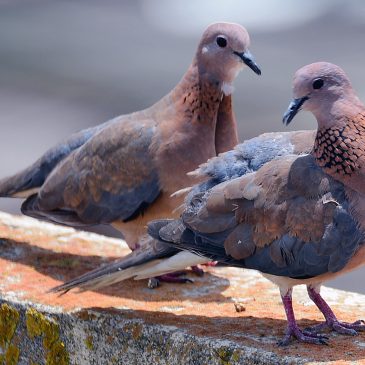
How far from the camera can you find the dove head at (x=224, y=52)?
5555mm

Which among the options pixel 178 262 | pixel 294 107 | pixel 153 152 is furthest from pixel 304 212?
pixel 153 152

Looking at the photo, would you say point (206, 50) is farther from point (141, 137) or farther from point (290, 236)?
point (290, 236)

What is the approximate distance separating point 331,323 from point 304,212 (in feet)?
1.72

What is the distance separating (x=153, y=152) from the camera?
5516 millimetres

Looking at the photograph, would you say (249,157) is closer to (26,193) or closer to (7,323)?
(7,323)

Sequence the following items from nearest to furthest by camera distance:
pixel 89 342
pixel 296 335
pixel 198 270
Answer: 1. pixel 296 335
2. pixel 89 342
3. pixel 198 270

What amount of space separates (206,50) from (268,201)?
4.87ft

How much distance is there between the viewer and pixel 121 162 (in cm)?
559

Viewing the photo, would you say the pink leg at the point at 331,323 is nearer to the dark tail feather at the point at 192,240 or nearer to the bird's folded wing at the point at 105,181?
the dark tail feather at the point at 192,240

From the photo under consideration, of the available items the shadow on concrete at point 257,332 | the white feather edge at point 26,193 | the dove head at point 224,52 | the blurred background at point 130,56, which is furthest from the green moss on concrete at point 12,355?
the blurred background at point 130,56

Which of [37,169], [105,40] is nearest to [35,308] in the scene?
[37,169]

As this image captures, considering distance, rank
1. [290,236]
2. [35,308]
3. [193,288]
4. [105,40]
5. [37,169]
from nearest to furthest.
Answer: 1. [290,236]
2. [35,308]
3. [193,288]
4. [37,169]
5. [105,40]

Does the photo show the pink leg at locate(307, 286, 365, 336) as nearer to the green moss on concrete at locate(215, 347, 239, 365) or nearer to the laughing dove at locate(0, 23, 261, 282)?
the green moss on concrete at locate(215, 347, 239, 365)

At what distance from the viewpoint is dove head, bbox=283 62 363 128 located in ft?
14.4
